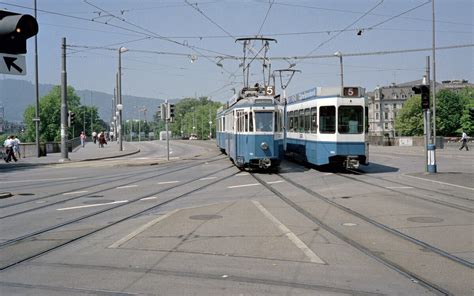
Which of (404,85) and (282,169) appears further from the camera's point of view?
(404,85)

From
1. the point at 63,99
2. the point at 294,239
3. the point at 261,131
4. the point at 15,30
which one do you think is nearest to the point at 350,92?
the point at 261,131

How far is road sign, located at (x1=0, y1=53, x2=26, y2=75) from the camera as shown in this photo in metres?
6.71

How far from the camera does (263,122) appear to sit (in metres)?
23.1

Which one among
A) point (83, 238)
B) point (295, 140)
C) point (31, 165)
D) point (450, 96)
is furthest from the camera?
point (450, 96)

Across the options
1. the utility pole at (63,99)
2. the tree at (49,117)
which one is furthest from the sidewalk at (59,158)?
the tree at (49,117)

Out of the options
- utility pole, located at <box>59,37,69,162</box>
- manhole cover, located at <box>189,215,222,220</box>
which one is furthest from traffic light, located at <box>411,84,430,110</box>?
utility pole, located at <box>59,37,69,162</box>

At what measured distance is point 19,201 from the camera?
15.4 metres

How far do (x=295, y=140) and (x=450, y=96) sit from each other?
104761 mm

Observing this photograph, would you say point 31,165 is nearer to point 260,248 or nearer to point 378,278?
point 260,248

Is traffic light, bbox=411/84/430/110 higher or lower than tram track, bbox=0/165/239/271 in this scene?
higher

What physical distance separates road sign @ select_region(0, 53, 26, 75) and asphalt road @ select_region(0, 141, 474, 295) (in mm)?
2592

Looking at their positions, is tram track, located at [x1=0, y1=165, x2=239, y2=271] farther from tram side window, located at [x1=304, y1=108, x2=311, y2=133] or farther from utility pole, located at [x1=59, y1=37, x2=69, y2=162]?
utility pole, located at [x1=59, y1=37, x2=69, y2=162]

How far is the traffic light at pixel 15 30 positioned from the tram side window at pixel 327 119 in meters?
17.8

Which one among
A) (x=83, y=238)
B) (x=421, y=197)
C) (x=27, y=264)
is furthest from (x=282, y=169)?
(x=27, y=264)
